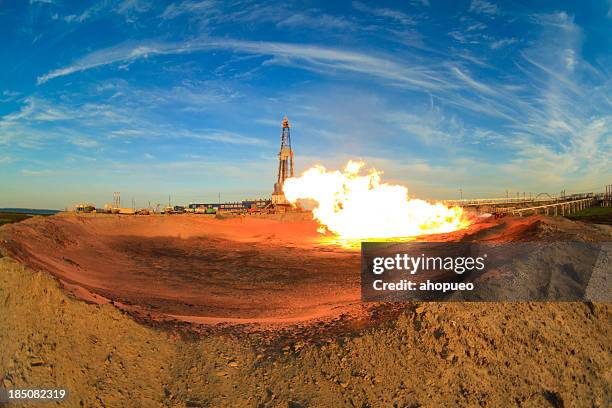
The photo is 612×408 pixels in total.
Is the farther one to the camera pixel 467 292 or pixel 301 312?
pixel 301 312

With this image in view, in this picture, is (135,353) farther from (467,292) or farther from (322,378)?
(467,292)

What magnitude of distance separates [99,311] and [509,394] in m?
9.35

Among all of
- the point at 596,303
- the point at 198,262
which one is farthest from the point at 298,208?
the point at 596,303

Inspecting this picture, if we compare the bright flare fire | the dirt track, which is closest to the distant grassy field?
the bright flare fire

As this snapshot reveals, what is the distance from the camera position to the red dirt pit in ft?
43.8

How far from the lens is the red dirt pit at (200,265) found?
13.3 meters

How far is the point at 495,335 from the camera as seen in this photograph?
27.0 feet

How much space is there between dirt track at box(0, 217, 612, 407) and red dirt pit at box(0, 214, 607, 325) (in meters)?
1.92

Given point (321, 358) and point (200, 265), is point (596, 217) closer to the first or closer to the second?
point (200, 265)

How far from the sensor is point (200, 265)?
26.7 metres

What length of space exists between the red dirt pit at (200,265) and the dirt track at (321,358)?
1.92 meters

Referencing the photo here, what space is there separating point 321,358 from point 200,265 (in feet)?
67.4

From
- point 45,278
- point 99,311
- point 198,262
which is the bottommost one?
point 198,262

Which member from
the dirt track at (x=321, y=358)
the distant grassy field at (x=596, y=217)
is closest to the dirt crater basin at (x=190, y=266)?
the dirt track at (x=321, y=358)
